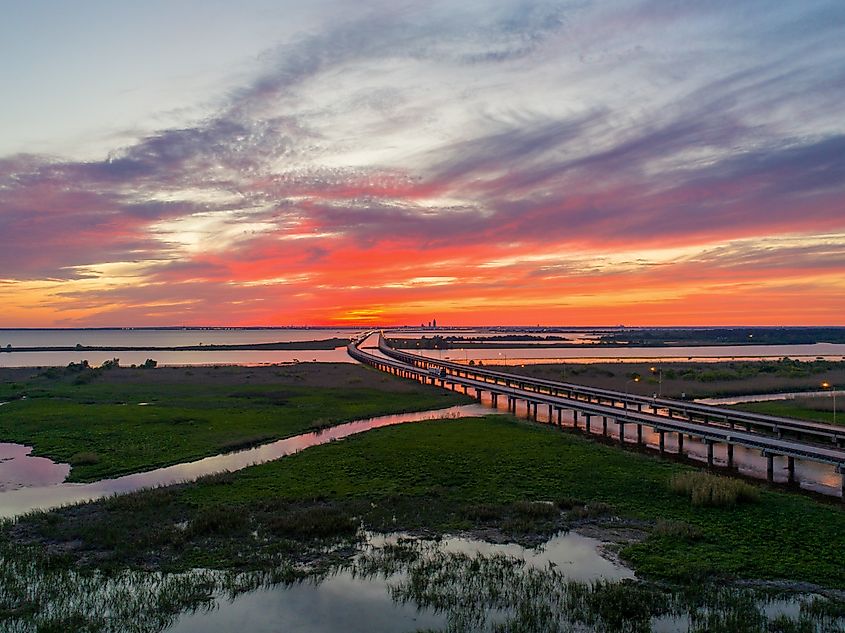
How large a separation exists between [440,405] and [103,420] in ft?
94.5

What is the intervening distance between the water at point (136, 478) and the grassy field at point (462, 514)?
2.68 m

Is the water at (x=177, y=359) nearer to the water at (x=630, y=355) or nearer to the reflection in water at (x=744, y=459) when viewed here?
the water at (x=630, y=355)

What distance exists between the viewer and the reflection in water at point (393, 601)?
1329 centimetres

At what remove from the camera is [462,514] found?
2125cm

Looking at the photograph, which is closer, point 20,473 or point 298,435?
point 20,473

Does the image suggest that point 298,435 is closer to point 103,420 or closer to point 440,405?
point 103,420

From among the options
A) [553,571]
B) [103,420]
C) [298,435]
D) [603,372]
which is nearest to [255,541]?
[553,571]

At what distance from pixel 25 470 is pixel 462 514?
913 inches

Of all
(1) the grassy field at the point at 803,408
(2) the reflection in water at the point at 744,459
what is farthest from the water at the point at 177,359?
(2) the reflection in water at the point at 744,459

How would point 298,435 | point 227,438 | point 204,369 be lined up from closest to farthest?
1. point 227,438
2. point 298,435
3. point 204,369

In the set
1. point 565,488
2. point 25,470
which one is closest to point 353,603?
point 565,488

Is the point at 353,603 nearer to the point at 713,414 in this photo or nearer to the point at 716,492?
the point at 716,492

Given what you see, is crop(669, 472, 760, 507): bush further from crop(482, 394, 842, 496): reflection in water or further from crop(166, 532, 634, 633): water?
crop(166, 532, 634, 633): water

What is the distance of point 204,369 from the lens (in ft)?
304
